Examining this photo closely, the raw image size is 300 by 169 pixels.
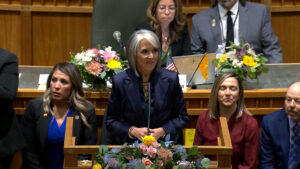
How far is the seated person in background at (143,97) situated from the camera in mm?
2566

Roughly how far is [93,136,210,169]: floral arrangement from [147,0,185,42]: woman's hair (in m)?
1.80

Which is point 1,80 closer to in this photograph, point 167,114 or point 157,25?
point 167,114

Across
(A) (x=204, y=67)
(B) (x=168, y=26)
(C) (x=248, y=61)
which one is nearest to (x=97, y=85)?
(A) (x=204, y=67)

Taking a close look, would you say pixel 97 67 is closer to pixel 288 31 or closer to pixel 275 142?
pixel 275 142

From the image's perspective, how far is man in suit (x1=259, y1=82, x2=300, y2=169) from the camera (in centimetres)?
269

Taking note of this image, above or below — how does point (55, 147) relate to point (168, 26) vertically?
below

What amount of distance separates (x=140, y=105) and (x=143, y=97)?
41 mm

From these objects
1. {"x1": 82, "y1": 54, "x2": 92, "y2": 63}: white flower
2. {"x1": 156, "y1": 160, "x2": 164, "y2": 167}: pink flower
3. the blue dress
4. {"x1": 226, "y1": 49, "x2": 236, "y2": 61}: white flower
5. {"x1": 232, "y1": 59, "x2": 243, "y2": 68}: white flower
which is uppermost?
{"x1": 226, "y1": 49, "x2": 236, "y2": 61}: white flower

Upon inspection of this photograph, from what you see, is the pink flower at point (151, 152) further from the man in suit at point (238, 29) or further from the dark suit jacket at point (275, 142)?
the man in suit at point (238, 29)

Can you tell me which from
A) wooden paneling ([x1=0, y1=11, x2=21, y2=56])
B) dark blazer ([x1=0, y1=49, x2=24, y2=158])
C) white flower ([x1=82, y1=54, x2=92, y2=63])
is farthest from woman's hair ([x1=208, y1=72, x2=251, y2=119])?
wooden paneling ([x1=0, y1=11, x2=21, y2=56])

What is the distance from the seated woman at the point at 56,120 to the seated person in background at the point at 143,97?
0.92 ft

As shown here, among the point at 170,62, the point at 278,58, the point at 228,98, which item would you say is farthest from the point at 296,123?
the point at 278,58

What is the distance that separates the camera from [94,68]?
322cm

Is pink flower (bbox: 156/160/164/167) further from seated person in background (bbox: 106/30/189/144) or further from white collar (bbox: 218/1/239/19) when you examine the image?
white collar (bbox: 218/1/239/19)
